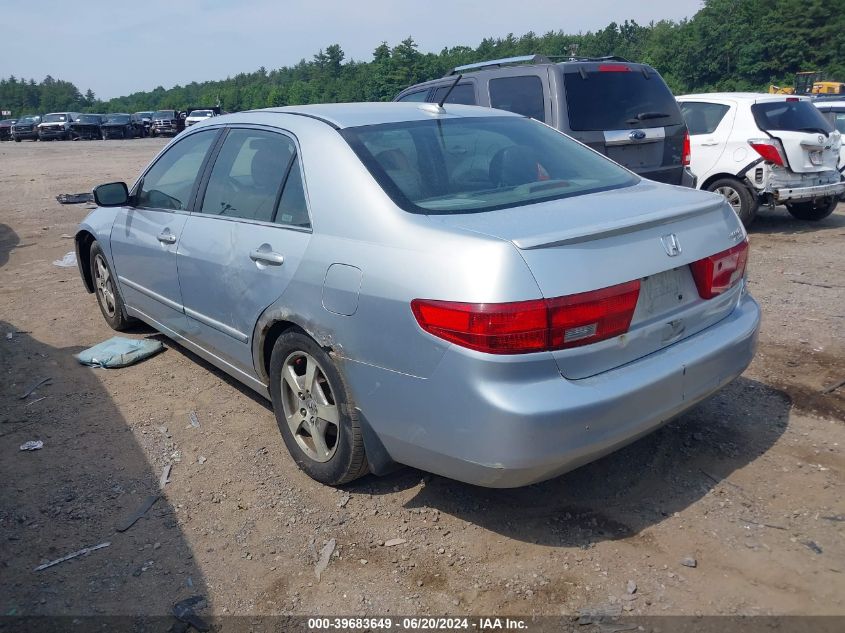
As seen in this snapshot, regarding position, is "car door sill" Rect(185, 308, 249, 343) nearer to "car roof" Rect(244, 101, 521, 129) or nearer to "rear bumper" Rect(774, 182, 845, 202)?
"car roof" Rect(244, 101, 521, 129)

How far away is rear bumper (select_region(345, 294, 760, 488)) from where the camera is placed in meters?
2.54

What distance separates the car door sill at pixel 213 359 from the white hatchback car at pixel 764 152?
722 cm

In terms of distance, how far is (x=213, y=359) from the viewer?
4.27 m

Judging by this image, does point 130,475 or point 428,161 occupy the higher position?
point 428,161

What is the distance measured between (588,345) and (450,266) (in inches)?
22.8

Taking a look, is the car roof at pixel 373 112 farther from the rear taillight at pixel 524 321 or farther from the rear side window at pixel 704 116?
the rear side window at pixel 704 116

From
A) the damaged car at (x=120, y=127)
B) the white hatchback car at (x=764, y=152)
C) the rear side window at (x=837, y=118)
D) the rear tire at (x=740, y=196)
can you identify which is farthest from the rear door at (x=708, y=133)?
the damaged car at (x=120, y=127)

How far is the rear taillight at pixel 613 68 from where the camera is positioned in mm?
6829

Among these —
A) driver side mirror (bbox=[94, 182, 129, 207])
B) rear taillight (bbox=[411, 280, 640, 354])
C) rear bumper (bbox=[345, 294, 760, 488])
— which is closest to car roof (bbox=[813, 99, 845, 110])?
rear bumper (bbox=[345, 294, 760, 488])

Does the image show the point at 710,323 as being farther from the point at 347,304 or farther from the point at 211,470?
the point at 211,470

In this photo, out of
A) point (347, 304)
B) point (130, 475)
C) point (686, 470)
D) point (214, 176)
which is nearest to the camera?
point (347, 304)

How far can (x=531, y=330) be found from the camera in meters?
2.51

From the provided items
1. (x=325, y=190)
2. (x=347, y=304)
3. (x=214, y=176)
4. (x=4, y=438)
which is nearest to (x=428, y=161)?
(x=325, y=190)

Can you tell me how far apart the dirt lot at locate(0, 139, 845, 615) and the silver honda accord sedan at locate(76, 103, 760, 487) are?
37 centimetres
